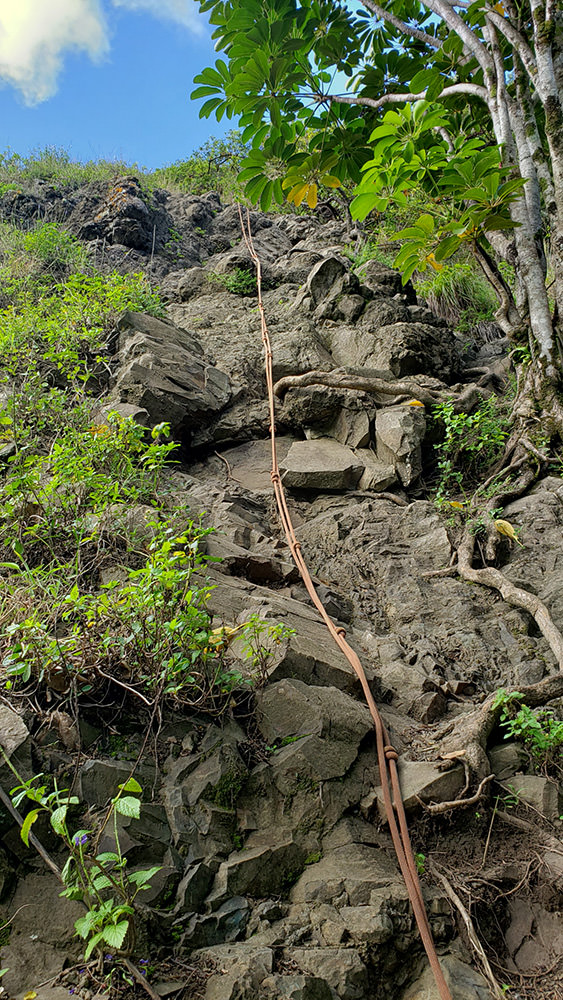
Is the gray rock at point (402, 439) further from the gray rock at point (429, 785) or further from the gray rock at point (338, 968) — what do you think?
the gray rock at point (338, 968)

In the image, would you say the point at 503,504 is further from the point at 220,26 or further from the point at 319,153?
the point at 220,26

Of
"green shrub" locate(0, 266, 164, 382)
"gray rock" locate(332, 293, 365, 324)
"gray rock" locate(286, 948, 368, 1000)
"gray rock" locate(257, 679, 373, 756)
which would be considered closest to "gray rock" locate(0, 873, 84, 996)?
"gray rock" locate(286, 948, 368, 1000)

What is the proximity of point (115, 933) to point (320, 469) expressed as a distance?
345cm

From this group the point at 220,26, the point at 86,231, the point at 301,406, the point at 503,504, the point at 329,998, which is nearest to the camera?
the point at 329,998

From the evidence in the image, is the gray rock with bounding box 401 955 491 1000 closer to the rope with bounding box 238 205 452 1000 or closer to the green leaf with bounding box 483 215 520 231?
the rope with bounding box 238 205 452 1000

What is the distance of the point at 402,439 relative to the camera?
459cm

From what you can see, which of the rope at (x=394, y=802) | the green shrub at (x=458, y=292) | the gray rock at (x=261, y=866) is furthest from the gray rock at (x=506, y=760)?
the green shrub at (x=458, y=292)

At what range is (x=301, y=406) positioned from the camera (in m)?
5.08

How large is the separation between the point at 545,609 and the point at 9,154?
11.4m

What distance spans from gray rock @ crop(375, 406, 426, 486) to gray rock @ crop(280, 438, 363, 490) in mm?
268

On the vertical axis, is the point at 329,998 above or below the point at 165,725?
below

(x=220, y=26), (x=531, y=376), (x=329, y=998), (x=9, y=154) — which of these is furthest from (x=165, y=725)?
(x=9, y=154)

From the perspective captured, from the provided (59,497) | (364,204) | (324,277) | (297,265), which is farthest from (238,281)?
(59,497)

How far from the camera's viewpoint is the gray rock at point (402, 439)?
4.56 metres
